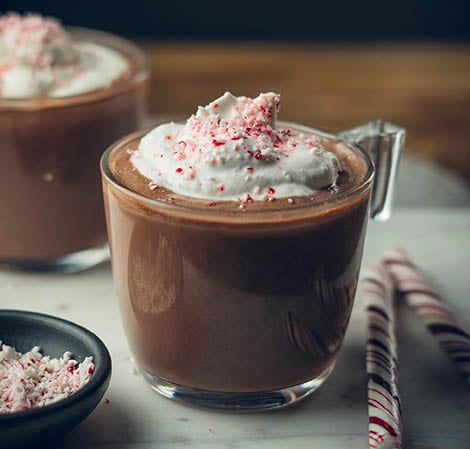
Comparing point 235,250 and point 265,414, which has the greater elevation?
point 235,250

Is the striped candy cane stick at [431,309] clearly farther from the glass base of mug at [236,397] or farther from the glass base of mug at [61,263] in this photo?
the glass base of mug at [61,263]

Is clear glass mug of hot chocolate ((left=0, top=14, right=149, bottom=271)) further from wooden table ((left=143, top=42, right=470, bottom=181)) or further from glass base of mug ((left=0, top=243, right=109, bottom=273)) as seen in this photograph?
wooden table ((left=143, top=42, right=470, bottom=181))

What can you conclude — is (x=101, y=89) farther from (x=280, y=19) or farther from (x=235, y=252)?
(x=280, y=19)

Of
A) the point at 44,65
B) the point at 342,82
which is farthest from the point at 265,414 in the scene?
the point at 342,82

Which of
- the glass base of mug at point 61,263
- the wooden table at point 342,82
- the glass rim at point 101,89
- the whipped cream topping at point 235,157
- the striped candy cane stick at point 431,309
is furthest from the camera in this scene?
the wooden table at point 342,82

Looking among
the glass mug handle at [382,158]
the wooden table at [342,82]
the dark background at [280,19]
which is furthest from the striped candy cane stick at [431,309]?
the dark background at [280,19]

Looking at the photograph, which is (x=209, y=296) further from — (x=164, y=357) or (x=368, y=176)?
(x=368, y=176)
